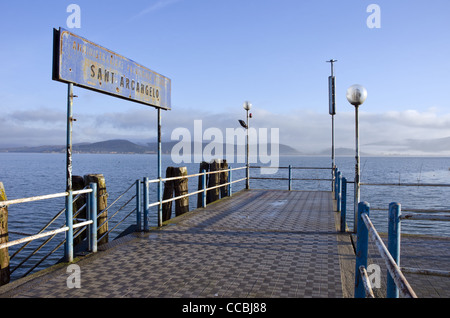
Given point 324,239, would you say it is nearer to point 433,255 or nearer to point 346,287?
point 433,255

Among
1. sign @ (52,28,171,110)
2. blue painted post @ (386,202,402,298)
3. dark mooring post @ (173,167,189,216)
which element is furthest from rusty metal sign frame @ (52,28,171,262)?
blue painted post @ (386,202,402,298)

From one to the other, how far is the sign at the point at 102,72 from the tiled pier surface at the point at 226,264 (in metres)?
2.63

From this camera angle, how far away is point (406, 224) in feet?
50.8

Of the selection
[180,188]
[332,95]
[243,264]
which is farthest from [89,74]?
[332,95]

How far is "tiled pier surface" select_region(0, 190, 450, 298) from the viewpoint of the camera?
13.3ft

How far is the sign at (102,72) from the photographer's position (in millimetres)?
4879

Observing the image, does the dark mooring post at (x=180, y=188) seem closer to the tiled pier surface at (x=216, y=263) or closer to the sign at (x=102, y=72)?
the tiled pier surface at (x=216, y=263)

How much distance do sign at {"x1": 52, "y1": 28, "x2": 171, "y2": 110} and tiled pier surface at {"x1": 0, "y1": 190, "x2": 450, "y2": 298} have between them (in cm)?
263

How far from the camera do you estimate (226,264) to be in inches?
198

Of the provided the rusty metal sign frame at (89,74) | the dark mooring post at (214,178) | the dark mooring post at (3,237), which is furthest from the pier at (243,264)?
the dark mooring post at (214,178)

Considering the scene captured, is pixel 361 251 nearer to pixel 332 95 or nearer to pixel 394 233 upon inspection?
pixel 394 233

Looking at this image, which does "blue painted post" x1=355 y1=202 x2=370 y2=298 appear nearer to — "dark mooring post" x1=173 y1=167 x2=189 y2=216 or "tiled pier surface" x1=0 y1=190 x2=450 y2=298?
"tiled pier surface" x1=0 y1=190 x2=450 y2=298

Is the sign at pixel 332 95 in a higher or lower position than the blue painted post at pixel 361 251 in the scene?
higher
